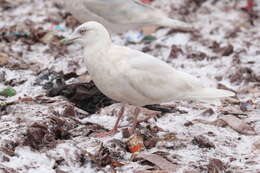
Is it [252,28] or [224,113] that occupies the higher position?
[252,28]

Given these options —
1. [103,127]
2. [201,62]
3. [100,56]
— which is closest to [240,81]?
[201,62]

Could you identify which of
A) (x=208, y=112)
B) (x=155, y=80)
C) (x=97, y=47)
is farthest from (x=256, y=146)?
(x=97, y=47)

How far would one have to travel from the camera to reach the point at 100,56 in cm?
453

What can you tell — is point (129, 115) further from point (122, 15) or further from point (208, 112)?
point (122, 15)

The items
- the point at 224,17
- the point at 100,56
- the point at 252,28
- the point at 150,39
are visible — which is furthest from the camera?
the point at 224,17

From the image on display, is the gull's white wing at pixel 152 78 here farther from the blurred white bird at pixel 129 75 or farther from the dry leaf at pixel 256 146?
the dry leaf at pixel 256 146

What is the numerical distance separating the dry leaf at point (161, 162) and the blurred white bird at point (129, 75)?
53 cm

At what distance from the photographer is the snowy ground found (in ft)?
13.9

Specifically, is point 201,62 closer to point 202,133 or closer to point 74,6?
point 74,6

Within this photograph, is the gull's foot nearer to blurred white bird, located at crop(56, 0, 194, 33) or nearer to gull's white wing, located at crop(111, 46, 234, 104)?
gull's white wing, located at crop(111, 46, 234, 104)

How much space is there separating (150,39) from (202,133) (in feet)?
Answer: 11.8

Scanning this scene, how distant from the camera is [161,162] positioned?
14.0 ft

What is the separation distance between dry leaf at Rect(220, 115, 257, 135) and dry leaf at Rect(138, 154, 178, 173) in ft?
3.55

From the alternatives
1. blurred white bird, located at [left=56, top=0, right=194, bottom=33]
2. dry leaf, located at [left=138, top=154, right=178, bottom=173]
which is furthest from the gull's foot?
blurred white bird, located at [left=56, top=0, right=194, bottom=33]
